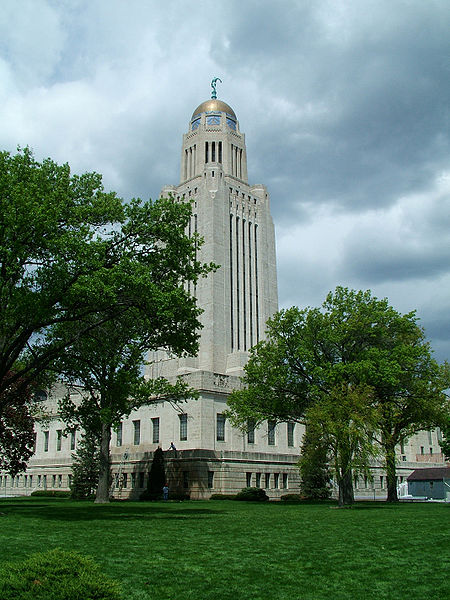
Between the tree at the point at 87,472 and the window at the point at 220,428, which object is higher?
the window at the point at 220,428

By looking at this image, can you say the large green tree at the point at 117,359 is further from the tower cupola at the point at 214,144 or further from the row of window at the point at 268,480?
the tower cupola at the point at 214,144

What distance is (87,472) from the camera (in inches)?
2046

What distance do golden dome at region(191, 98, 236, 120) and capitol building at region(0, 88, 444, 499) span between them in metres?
0.26

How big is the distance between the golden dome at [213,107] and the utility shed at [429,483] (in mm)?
60161

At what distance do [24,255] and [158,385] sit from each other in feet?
61.9

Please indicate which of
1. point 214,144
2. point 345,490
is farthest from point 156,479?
point 214,144

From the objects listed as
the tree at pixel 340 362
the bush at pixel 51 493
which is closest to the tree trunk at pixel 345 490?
the tree at pixel 340 362

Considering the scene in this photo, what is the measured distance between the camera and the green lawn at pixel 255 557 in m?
9.33

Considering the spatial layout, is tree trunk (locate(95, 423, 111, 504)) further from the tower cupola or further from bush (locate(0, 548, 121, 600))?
the tower cupola

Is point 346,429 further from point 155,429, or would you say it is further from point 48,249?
point 155,429

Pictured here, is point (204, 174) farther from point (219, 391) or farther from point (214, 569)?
point (214, 569)

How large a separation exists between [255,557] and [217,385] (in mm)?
43910

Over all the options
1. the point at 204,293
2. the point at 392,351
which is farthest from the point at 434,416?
the point at 204,293

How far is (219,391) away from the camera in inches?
2190
